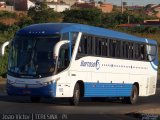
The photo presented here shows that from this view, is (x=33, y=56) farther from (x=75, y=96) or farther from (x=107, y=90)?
(x=107, y=90)

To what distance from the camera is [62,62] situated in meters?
22.4

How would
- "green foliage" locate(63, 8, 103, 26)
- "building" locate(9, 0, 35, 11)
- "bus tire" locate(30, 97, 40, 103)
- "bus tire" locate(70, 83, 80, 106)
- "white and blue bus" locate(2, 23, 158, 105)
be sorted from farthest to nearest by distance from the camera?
"building" locate(9, 0, 35, 11) → "green foliage" locate(63, 8, 103, 26) → "bus tire" locate(30, 97, 40, 103) → "bus tire" locate(70, 83, 80, 106) → "white and blue bus" locate(2, 23, 158, 105)

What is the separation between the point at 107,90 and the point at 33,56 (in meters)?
4.58

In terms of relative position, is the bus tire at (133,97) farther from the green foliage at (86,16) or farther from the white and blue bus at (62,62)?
the green foliage at (86,16)

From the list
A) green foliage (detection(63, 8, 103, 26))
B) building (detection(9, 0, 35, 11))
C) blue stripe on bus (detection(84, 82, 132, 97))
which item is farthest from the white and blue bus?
building (detection(9, 0, 35, 11))

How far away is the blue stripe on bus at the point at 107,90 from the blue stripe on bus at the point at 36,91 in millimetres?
2064

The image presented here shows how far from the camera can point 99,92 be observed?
2500cm

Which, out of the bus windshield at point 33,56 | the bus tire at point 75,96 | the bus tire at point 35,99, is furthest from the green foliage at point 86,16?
the bus windshield at point 33,56

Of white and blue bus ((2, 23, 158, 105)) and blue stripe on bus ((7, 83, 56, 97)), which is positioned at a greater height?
white and blue bus ((2, 23, 158, 105))

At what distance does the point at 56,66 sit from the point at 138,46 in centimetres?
764

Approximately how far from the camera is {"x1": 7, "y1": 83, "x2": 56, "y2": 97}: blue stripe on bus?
22.0m

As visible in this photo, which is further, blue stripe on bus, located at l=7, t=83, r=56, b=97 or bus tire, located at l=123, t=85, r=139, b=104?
bus tire, located at l=123, t=85, r=139, b=104

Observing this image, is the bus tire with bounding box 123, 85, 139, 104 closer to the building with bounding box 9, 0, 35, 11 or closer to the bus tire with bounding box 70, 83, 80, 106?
the bus tire with bounding box 70, 83, 80, 106

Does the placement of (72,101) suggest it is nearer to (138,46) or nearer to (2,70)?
(138,46)
